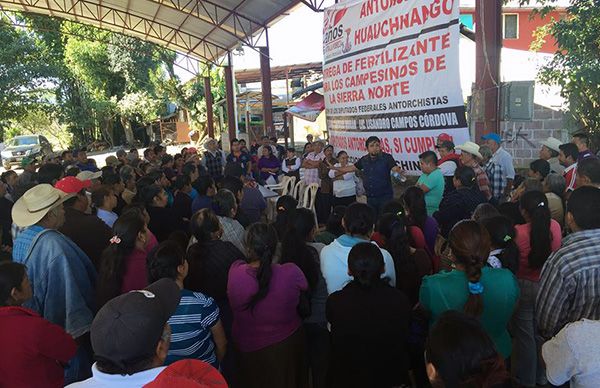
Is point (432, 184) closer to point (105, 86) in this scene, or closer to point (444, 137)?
point (444, 137)

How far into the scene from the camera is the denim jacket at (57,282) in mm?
2402

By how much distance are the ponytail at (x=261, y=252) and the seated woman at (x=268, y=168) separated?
5.35 m

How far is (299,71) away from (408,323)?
16.7 meters

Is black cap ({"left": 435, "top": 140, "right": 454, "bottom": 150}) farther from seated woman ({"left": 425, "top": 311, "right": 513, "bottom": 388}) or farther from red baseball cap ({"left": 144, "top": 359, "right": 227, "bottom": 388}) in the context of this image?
red baseball cap ({"left": 144, "top": 359, "right": 227, "bottom": 388})

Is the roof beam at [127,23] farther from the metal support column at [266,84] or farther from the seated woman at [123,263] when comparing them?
the seated woman at [123,263]

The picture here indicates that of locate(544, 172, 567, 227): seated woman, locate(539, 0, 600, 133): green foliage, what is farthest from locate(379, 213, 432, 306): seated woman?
locate(539, 0, 600, 133): green foliage

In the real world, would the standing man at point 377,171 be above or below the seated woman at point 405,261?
above

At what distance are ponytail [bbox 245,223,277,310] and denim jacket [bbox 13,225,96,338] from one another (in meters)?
0.95

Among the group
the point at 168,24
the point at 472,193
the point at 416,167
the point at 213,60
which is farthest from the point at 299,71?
the point at 472,193

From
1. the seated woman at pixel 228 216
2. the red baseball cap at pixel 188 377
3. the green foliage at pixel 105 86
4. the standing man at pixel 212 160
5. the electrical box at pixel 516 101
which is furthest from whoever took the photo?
the green foliage at pixel 105 86

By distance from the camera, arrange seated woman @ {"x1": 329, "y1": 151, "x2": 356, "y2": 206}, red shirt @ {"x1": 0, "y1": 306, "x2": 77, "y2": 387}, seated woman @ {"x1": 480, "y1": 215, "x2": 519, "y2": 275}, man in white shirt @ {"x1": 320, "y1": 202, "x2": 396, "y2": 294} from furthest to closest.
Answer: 1. seated woman @ {"x1": 329, "y1": 151, "x2": 356, "y2": 206}
2. man in white shirt @ {"x1": 320, "y1": 202, "x2": 396, "y2": 294}
3. seated woman @ {"x1": 480, "y1": 215, "x2": 519, "y2": 275}
4. red shirt @ {"x1": 0, "y1": 306, "x2": 77, "y2": 387}

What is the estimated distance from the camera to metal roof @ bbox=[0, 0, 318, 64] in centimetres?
1188

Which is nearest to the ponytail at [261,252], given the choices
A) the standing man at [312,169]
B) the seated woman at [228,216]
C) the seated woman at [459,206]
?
the seated woman at [228,216]

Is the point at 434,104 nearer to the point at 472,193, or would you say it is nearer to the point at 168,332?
the point at 472,193
